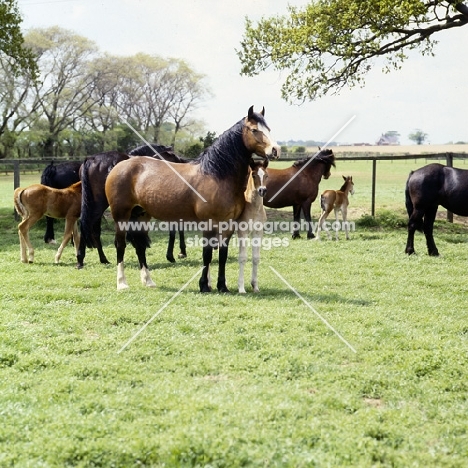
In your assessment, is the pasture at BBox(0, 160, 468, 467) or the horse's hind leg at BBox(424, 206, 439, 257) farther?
the horse's hind leg at BBox(424, 206, 439, 257)

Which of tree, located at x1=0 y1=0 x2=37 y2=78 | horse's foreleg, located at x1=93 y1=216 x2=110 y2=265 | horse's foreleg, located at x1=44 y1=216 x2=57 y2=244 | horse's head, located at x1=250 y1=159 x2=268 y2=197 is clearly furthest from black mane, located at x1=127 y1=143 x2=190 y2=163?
tree, located at x1=0 y1=0 x2=37 y2=78

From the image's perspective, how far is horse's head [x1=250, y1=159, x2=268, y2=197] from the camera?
732 centimetres

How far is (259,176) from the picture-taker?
7.39m

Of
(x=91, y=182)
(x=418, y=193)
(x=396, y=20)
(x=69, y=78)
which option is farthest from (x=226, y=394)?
(x=69, y=78)

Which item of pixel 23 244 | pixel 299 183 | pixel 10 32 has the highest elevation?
pixel 10 32

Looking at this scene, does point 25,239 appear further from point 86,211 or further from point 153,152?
point 153,152

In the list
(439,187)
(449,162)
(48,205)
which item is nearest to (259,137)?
(48,205)

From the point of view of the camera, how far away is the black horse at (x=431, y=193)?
1079 centimetres

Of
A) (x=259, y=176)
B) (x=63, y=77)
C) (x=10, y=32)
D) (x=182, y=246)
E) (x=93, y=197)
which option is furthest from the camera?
(x=63, y=77)

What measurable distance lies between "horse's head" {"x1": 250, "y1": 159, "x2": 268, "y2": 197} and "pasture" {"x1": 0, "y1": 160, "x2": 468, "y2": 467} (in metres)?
1.46

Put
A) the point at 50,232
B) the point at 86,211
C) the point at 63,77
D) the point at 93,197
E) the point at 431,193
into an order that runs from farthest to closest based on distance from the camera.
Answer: the point at 63,77, the point at 50,232, the point at 431,193, the point at 93,197, the point at 86,211

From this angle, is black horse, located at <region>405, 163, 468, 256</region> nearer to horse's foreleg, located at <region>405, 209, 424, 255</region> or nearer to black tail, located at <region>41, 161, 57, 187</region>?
horse's foreleg, located at <region>405, 209, 424, 255</region>

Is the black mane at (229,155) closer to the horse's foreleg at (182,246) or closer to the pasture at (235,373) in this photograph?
the pasture at (235,373)

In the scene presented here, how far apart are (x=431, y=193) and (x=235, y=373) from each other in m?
7.61
